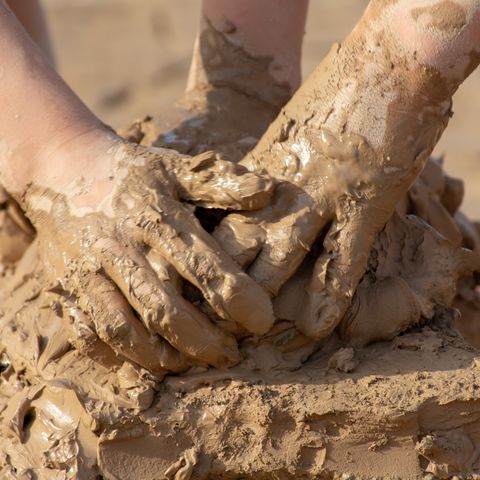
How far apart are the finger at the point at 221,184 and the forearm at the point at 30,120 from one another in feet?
0.67

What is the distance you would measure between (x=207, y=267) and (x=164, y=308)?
0.10 meters

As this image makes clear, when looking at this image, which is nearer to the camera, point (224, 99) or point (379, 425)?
point (379, 425)

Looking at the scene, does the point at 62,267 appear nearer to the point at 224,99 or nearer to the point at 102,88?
the point at 224,99

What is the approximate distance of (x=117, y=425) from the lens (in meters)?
1.48

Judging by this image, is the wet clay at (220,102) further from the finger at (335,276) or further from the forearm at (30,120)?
the finger at (335,276)

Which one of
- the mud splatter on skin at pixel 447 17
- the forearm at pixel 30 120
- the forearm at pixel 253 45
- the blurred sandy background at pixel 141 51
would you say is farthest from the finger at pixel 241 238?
the blurred sandy background at pixel 141 51

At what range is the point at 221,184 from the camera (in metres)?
1.55

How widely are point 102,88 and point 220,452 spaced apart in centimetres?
401

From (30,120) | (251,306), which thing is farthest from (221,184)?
(30,120)

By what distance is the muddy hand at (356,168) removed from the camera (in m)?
1.54

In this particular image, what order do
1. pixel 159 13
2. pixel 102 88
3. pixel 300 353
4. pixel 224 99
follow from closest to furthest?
1. pixel 300 353
2. pixel 224 99
3. pixel 102 88
4. pixel 159 13

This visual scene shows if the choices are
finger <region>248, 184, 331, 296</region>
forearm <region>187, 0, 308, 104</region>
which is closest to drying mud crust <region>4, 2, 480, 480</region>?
finger <region>248, 184, 331, 296</region>

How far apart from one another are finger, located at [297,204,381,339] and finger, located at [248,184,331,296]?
0.04 meters

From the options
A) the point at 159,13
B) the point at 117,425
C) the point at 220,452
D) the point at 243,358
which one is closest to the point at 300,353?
the point at 243,358
